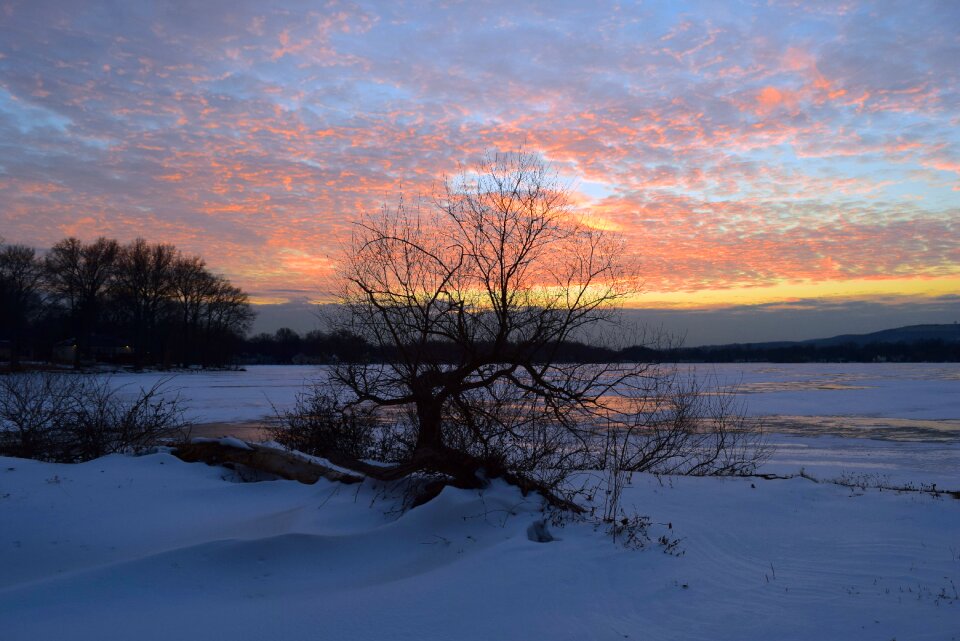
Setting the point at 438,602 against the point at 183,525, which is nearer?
the point at 438,602

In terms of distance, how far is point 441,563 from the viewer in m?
5.93

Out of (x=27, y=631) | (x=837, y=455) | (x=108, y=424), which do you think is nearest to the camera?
(x=27, y=631)

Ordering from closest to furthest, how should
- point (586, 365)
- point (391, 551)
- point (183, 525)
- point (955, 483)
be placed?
point (391, 551) < point (183, 525) < point (586, 365) < point (955, 483)

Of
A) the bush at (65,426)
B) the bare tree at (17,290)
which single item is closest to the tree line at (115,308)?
the bare tree at (17,290)

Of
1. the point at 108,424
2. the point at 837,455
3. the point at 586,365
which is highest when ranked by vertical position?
the point at 586,365

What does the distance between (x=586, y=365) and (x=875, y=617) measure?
19.0 feet

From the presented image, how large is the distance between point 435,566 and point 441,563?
3.4 inches

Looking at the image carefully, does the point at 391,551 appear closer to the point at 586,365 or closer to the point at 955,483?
the point at 586,365

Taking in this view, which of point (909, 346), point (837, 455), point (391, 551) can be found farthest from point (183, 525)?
point (909, 346)

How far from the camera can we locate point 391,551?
629 centimetres

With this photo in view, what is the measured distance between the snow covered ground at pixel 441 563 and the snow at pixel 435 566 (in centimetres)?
2

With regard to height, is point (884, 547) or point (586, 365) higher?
point (586, 365)

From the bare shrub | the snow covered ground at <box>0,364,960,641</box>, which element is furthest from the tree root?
the bare shrub

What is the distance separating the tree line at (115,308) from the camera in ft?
197
